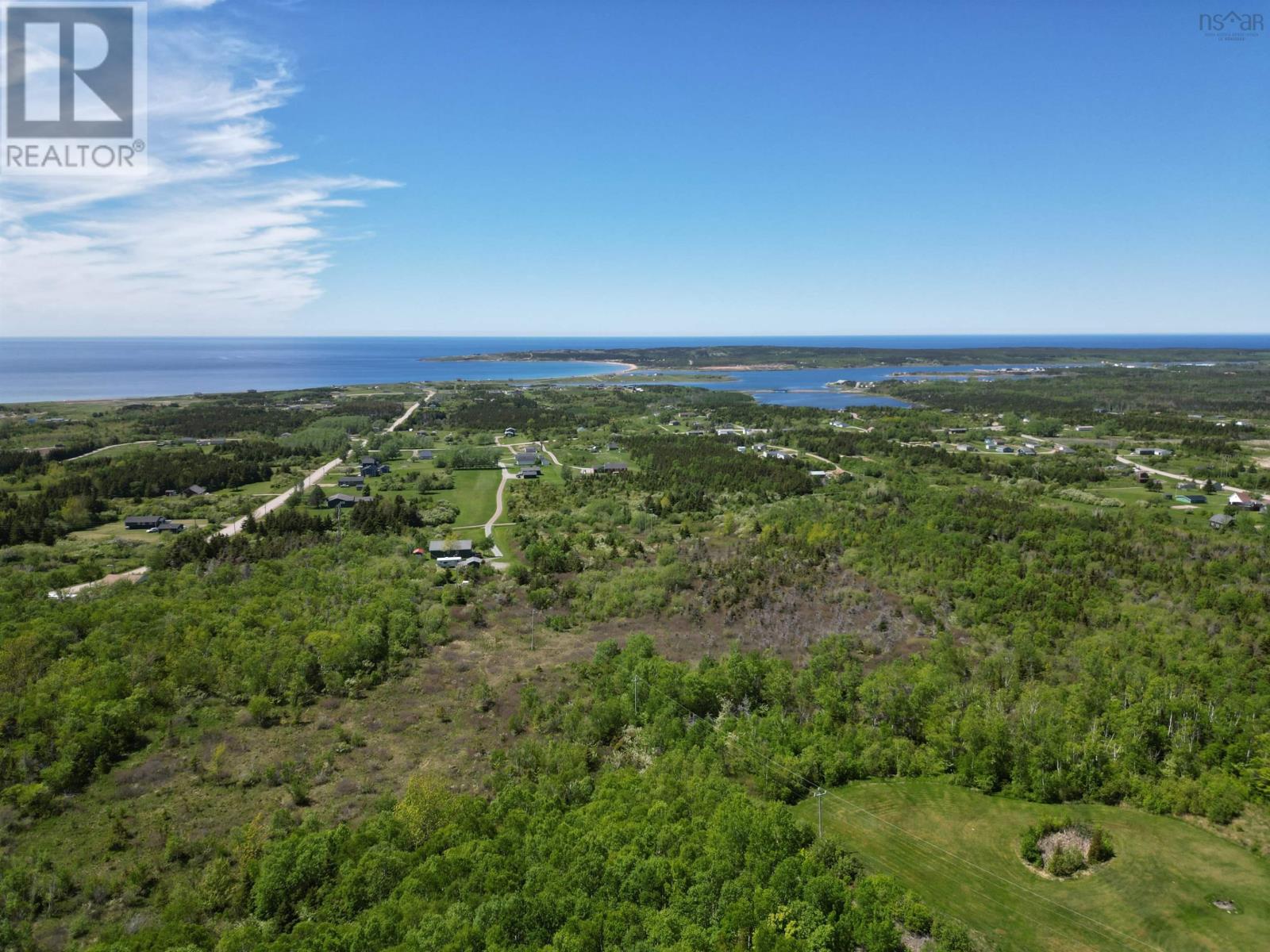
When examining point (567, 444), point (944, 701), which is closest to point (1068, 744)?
point (944, 701)

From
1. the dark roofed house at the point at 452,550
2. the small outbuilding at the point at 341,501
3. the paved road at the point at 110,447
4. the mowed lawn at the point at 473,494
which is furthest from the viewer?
the paved road at the point at 110,447

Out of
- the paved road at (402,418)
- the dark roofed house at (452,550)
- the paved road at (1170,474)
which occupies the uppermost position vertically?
the paved road at (402,418)

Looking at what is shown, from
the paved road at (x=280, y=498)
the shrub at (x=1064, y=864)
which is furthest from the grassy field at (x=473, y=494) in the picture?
the shrub at (x=1064, y=864)

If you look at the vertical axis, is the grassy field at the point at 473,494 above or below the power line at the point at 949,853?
above

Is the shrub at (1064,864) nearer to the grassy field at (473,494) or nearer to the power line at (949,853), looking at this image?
the power line at (949,853)

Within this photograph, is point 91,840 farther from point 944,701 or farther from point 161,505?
point 161,505
